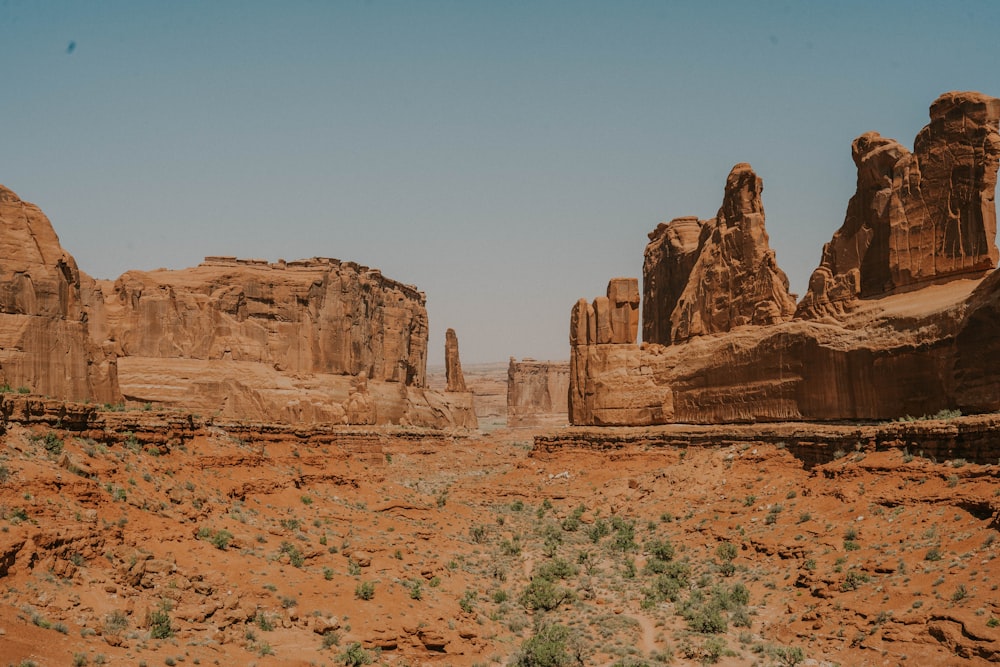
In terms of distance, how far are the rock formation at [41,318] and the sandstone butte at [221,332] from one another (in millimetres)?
45

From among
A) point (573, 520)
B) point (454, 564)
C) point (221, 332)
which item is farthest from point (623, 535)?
point (221, 332)

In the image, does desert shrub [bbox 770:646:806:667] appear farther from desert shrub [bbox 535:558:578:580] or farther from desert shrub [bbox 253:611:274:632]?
desert shrub [bbox 253:611:274:632]

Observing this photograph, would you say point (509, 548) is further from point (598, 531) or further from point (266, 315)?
point (266, 315)

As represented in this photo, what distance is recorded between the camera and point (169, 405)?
51438 millimetres

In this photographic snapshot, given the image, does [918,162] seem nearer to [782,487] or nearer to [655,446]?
[782,487]

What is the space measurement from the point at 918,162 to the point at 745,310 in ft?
34.6

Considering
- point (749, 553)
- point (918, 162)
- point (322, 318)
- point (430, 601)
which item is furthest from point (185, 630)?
point (322, 318)

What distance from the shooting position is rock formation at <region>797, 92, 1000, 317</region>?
1163 inches

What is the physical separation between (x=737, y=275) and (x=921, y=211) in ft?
34.1

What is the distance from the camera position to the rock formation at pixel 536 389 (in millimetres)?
133125

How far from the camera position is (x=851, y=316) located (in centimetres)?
3288

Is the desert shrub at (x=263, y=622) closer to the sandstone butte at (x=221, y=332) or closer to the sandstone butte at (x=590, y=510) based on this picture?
the sandstone butte at (x=590, y=510)

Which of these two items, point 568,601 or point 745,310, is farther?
point 745,310

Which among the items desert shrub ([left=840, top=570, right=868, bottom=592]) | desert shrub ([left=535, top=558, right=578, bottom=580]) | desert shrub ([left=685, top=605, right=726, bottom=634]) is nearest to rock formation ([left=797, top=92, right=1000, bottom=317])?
desert shrub ([left=840, top=570, right=868, bottom=592])
